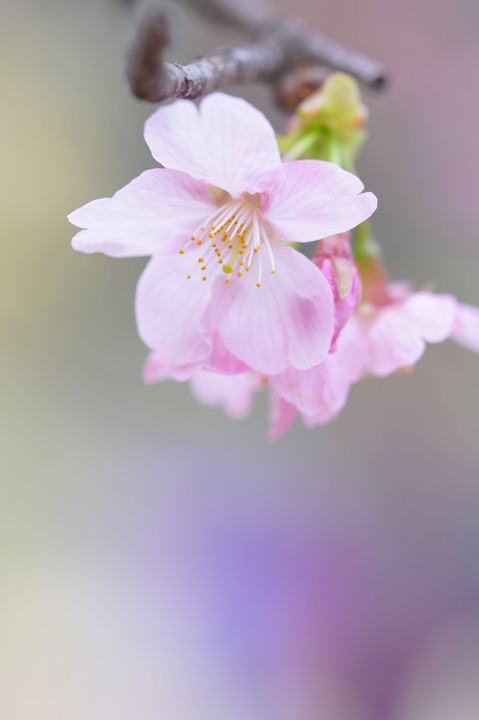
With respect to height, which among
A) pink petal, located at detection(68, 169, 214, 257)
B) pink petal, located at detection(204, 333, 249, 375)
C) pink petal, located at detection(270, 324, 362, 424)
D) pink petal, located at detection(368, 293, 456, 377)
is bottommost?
pink petal, located at detection(270, 324, 362, 424)

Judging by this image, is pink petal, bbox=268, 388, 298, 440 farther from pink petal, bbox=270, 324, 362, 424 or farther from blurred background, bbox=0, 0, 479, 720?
blurred background, bbox=0, 0, 479, 720

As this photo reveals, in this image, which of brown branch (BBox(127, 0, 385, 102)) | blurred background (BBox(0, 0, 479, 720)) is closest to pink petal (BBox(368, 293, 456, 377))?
brown branch (BBox(127, 0, 385, 102))

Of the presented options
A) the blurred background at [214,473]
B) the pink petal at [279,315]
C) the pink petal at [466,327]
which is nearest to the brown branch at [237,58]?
the pink petal at [279,315]

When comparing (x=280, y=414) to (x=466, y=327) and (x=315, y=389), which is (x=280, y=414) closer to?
(x=315, y=389)

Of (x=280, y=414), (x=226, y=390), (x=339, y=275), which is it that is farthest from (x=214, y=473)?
(x=339, y=275)

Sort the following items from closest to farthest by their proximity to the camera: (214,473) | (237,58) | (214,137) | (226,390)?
(214,137) < (237,58) < (226,390) < (214,473)

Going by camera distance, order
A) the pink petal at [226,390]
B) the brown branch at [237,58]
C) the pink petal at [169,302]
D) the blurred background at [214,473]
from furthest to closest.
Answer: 1. the blurred background at [214,473]
2. the pink petal at [226,390]
3. the pink petal at [169,302]
4. the brown branch at [237,58]

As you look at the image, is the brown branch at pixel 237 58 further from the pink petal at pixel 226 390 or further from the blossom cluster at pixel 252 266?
the pink petal at pixel 226 390

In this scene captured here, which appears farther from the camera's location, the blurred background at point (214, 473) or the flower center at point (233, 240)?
the blurred background at point (214, 473)
